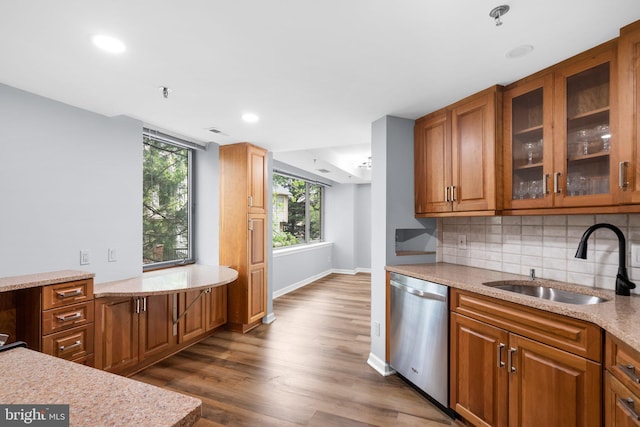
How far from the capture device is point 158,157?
3611 mm

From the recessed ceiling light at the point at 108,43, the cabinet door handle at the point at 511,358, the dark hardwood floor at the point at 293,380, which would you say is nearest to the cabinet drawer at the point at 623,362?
the cabinet door handle at the point at 511,358

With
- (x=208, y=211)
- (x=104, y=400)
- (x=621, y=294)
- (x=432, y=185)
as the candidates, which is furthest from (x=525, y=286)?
(x=208, y=211)

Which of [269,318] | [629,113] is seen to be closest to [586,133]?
[629,113]

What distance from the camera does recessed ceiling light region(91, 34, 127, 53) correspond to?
159 cm

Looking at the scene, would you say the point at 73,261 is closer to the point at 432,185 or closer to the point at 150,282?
the point at 150,282

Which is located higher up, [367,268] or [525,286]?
[525,286]

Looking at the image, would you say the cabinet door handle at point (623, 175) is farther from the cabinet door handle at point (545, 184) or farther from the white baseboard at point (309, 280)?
the white baseboard at point (309, 280)

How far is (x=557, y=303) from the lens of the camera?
5.09ft

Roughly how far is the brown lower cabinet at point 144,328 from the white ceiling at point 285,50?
1.67 meters

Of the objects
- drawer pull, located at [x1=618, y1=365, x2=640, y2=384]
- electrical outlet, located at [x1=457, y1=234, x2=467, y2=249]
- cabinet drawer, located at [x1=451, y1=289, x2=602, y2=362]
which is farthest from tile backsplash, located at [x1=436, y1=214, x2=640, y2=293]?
drawer pull, located at [x1=618, y1=365, x2=640, y2=384]

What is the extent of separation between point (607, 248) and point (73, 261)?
3.88 meters

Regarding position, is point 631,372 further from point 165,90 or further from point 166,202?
point 166,202

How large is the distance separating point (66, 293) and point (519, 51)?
3.29m

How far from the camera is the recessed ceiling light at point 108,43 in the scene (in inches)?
62.7
